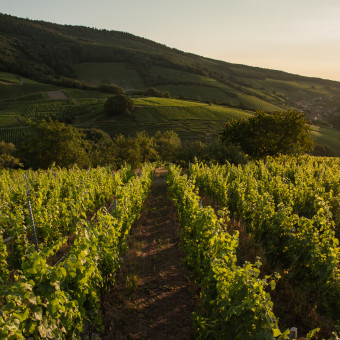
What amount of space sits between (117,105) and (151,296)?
60.6 m

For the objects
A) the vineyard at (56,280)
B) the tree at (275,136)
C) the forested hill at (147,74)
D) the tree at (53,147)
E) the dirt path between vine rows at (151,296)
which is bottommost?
the tree at (53,147)

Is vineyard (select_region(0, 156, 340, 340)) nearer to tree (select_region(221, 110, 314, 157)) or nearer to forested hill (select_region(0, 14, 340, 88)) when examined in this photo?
tree (select_region(221, 110, 314, 157))

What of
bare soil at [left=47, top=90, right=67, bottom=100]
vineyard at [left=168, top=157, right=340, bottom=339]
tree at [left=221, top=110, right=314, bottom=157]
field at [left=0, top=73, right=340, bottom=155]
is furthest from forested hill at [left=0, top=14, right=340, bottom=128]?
vineyard at [left=168, top=157, right=340, bottom=339]

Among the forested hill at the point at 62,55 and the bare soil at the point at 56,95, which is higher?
the forested hill at the point at 62,55

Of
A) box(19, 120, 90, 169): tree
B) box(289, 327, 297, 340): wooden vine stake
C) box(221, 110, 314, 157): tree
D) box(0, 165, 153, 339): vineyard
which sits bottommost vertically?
box(19, 120, 90, 169): tree

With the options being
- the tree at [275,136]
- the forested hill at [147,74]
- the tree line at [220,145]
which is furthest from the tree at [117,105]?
the tree at [275,136]

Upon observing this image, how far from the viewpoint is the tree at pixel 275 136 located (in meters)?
23.4

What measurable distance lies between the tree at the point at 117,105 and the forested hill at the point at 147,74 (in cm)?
2660

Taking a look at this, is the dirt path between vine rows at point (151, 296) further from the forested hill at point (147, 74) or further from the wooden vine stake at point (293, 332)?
the forested hill at point (147, 74)

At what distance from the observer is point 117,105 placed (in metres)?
62.7

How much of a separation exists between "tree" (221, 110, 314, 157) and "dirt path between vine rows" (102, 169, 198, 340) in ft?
54.3

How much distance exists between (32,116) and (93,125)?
13.4 m

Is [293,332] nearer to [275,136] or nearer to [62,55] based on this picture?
[275,136]

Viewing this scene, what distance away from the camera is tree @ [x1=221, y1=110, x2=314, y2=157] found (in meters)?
23.4
